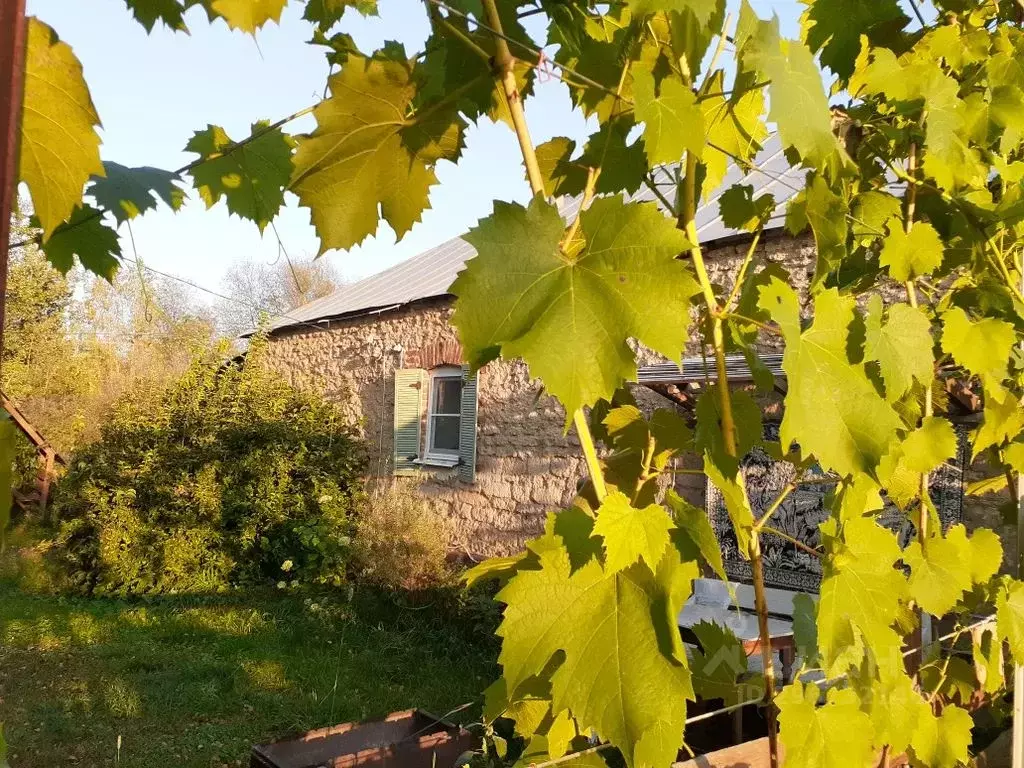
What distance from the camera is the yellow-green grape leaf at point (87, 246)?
50.9 inches

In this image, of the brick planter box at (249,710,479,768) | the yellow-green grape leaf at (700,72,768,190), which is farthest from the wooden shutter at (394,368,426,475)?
the yellow-green grape leaf at (700,72,768,190)

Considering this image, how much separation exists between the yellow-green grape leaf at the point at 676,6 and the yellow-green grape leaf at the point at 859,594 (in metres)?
0.78

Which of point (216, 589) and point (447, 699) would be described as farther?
point (216, 589)

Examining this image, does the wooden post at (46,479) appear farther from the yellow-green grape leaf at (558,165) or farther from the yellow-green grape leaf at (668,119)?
the yellow-green grape leaf at (668,119)

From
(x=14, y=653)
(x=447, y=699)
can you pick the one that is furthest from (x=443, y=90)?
(x=14, y=653)

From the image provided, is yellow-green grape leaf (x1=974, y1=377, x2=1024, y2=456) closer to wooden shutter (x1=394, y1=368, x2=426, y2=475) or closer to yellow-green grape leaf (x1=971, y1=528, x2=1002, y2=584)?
yellow-green grape leaf (x1=971, y1=528, x2=1002, y2=584)

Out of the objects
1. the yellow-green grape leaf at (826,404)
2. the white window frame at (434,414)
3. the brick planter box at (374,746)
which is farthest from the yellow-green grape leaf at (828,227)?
the white window frame at (434,414)

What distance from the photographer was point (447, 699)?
550 cm

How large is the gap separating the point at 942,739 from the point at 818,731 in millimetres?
564

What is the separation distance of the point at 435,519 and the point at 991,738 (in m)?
6.05

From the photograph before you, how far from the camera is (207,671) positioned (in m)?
6.01

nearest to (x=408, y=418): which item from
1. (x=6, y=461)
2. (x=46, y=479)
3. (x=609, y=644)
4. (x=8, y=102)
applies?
(x=46, y=479)

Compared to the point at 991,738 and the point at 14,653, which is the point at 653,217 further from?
the point at 14,653

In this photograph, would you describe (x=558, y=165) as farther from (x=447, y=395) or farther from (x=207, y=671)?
(x=447, y=395)
